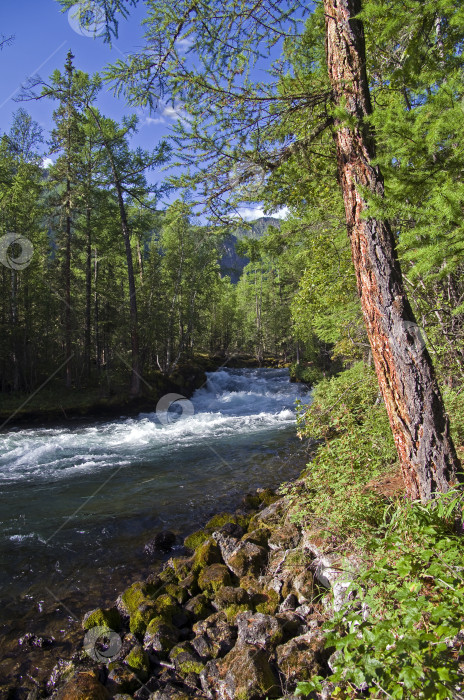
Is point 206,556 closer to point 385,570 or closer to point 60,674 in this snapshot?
point 60,674

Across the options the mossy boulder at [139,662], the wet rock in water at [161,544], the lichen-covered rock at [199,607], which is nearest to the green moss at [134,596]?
the lichen-covered rock at [199,607]

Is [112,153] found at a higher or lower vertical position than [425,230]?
higher

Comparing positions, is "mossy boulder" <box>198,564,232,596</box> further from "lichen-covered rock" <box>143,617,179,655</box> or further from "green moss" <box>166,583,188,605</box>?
"lichen-covered rock" <box>143,617,179,655</box>

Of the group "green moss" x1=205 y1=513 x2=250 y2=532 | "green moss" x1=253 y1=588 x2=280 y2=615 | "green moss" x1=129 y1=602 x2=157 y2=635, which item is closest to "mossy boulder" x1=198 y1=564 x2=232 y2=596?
"green moss" x1=253 y1=588 x2=280 y2=615

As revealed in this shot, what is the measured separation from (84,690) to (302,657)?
2.01 m

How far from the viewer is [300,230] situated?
691 cm

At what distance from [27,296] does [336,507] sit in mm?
20459

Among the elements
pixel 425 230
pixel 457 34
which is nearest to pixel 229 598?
pixel 425 230

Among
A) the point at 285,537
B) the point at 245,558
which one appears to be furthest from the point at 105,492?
the point at 285,537

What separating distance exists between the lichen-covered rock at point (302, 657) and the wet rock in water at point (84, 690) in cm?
167

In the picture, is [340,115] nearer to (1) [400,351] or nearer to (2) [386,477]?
(1) [400,351]

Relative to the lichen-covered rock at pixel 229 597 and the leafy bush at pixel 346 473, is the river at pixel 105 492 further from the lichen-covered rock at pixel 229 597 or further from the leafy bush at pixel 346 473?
the leafy bush at pixel 346 473

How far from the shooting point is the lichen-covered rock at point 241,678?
312cm

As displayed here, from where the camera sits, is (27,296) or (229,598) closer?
(229,598)
